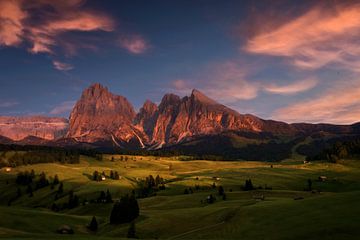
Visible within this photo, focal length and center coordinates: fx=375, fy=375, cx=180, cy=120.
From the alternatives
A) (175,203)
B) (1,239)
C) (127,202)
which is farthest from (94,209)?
(1,239)

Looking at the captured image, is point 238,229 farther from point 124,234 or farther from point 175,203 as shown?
point 175,203

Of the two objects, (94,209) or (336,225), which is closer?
(336,225)

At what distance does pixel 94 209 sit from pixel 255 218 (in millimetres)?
100255

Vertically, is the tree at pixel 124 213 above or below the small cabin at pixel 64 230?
above

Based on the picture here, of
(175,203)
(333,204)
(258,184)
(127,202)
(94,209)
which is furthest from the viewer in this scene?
(258,184)

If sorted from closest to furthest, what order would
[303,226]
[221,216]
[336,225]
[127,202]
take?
[336,225]
[303,226]
[221,216]
[127,202]

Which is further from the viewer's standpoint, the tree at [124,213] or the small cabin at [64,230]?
the tree at [124,213]

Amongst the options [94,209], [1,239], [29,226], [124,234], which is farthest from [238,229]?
[94,209]

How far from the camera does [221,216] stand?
85.5 meters

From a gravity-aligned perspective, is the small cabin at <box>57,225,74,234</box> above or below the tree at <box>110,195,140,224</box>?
below

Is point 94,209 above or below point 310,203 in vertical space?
below

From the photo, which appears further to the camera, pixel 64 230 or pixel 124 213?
pixel 124 213

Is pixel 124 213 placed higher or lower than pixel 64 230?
higher

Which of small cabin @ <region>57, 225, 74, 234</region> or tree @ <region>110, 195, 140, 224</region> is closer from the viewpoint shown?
small cabin @ <region>57, 225, 74, 234</region>
